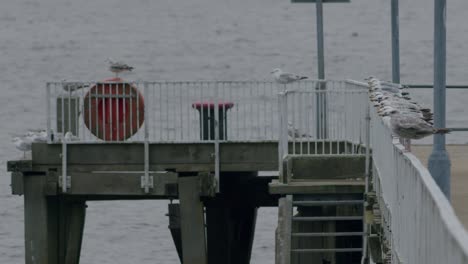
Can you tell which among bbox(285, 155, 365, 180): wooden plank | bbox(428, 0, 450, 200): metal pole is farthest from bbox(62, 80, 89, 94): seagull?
bbox(428, 0, 450, 200): metal pole

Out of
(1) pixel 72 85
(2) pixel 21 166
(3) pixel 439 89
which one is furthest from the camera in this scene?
(1) pixel 72 85

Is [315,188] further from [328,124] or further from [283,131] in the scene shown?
[328,124]

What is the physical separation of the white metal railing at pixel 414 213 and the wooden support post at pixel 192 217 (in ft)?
22.6

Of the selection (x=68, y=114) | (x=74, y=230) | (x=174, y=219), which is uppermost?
(x=68, y=114)

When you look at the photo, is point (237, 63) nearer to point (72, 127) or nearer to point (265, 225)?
point (265, 225)

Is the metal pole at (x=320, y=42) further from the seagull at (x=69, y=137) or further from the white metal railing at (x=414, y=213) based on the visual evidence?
the white metal railing at (x=414, y=213)

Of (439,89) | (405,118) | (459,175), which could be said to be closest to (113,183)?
(459,175)

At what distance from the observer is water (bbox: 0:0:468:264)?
81875 millimetres

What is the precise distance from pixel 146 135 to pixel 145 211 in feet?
101

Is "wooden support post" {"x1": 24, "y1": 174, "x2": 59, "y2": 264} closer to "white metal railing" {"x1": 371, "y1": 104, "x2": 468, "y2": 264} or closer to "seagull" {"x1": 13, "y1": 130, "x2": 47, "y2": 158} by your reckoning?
"seagull" {"x1": 13, "y1": 130, "x2": 47, "y2": 158}

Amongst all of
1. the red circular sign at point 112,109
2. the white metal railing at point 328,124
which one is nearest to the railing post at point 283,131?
the white metal railing at point 328,124

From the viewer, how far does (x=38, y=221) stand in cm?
2364

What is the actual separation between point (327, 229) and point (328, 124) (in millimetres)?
1952

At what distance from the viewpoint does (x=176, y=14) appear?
378ft
